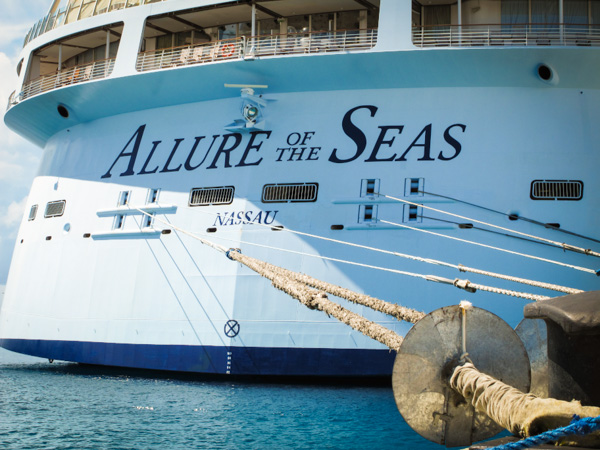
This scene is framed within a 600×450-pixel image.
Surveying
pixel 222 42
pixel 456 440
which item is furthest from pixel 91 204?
pixel 456 440

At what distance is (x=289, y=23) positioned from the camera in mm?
18062

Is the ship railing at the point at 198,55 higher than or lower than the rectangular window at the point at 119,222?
higher

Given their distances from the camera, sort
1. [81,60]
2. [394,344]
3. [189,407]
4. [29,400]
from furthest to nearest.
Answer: [81,60] → [29,400] → [189,407] → [394,344]

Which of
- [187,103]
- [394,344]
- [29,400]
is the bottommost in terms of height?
[29,400]

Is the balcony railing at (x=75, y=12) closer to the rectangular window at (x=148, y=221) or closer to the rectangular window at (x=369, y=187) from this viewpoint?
the rectangular window at (x=148, y=221)

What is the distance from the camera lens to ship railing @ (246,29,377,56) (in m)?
15.7

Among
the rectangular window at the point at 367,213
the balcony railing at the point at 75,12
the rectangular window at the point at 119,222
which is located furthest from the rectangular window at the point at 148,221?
the balcony railing at the point at 75,12

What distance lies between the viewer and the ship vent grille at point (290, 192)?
1543 centimetres

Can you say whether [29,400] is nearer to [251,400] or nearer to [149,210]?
[251,400]

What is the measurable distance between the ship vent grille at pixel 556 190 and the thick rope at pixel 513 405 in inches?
439

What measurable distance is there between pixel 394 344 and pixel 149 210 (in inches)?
482

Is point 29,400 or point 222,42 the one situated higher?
point 222,42

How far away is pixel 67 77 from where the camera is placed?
21.1 meters

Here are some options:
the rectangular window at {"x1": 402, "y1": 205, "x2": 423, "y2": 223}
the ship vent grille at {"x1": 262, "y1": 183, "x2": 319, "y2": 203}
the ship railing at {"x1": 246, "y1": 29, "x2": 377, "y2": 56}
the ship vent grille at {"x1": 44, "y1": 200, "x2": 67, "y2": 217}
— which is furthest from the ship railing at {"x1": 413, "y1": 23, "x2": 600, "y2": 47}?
the ship vent grille at {"x1": 44, "y1": 200, "x2": 67, "y2": 217}
